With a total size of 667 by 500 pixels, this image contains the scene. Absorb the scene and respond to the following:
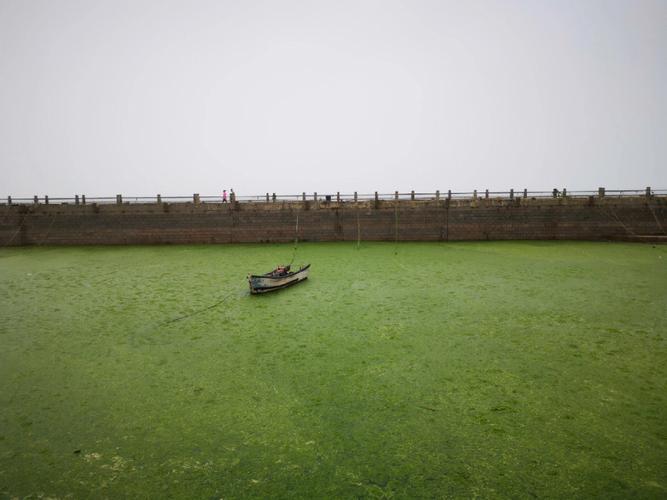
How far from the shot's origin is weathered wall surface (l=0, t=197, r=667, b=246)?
26125 millimetres

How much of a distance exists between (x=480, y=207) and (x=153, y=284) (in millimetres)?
22167

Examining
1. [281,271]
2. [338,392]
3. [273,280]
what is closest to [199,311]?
[273,280]

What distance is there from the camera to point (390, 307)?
10906 mm

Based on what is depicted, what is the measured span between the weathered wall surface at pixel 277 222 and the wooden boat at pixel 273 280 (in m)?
12.8

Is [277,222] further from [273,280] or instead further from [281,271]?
[273,280]

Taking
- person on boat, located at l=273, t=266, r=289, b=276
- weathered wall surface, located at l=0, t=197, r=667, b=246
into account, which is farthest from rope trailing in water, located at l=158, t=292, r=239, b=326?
weathered wall surface, located at l=0, t=197, r=667, b=246

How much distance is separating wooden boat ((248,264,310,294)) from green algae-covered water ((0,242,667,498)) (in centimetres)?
46

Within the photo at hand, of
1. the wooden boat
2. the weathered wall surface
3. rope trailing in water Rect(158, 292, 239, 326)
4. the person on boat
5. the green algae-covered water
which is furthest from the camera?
the weathered wall surface

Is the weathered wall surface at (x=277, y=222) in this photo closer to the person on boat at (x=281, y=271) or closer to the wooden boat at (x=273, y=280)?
the person on boat at (x=281, y=271)

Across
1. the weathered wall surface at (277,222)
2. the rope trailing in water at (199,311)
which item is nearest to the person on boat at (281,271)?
the rope trailing in water at (199,311)

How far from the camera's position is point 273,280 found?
42.6 feet

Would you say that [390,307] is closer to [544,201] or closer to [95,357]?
[95,357]

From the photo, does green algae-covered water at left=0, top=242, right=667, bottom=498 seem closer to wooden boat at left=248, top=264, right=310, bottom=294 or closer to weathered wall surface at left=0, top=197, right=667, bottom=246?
wooden boat at left=248, top=264, right=310, bottom=294

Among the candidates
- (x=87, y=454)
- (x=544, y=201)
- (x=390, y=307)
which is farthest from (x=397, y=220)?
(x=87, y=454)
